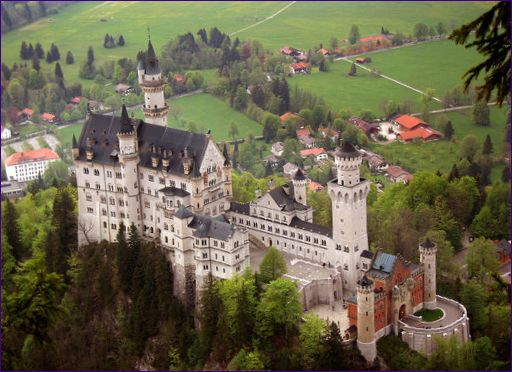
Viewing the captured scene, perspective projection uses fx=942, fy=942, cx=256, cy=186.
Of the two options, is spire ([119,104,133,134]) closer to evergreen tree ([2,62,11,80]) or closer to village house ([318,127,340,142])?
village house ([318,127,340,142])

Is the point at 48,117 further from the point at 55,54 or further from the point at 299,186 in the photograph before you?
the point at 299,186

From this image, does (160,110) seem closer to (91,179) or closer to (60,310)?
(91,179)

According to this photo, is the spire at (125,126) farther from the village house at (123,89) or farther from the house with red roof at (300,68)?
the house with red roof at (300,68)

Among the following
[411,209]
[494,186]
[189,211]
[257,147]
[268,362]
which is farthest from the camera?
[257,147]

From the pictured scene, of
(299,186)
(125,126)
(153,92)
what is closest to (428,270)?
(299,186)

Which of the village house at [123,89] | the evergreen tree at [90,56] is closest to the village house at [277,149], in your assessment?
the village house at [123,89]

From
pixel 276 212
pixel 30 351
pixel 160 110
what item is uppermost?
pixel 160 110

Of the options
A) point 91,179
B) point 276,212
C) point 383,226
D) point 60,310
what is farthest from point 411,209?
point 60,310
